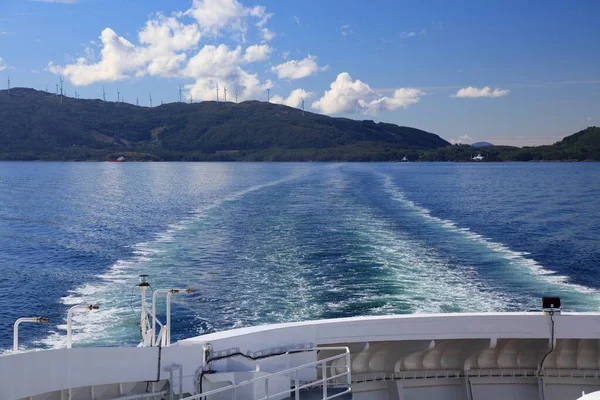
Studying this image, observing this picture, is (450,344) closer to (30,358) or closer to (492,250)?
(30,358)

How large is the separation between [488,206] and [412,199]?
597cm

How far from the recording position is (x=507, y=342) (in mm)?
9898

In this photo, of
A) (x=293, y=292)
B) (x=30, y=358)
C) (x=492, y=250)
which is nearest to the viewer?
(x=30, y=358)

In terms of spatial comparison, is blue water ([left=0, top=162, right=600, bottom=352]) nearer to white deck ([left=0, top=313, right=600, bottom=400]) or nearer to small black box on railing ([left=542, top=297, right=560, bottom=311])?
white deck ([left=0, top=313, right=600, bottom=400])

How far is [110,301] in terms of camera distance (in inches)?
819

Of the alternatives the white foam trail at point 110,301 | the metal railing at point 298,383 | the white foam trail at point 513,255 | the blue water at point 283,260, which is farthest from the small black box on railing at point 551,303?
the white foam trail at point 513,255

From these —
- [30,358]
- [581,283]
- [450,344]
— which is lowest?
[581,283]

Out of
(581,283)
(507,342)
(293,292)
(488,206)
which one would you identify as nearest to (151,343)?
(507,342)

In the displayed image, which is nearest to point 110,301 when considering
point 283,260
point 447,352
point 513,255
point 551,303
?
point 283,260

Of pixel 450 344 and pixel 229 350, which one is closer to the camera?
pixel 229 350

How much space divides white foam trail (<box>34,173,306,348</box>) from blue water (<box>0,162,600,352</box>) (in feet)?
0.17

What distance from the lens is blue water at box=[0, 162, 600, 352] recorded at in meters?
19.9

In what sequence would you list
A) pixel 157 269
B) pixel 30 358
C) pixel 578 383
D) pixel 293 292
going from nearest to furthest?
1. pixel 30 358
2. pixel 578 383
3. pixel 293 292
4. pixel 157 269

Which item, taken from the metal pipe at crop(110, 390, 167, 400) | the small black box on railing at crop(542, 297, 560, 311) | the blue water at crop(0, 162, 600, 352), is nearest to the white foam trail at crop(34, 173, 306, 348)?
the blue water at crop(0, 162, 600, 352)
